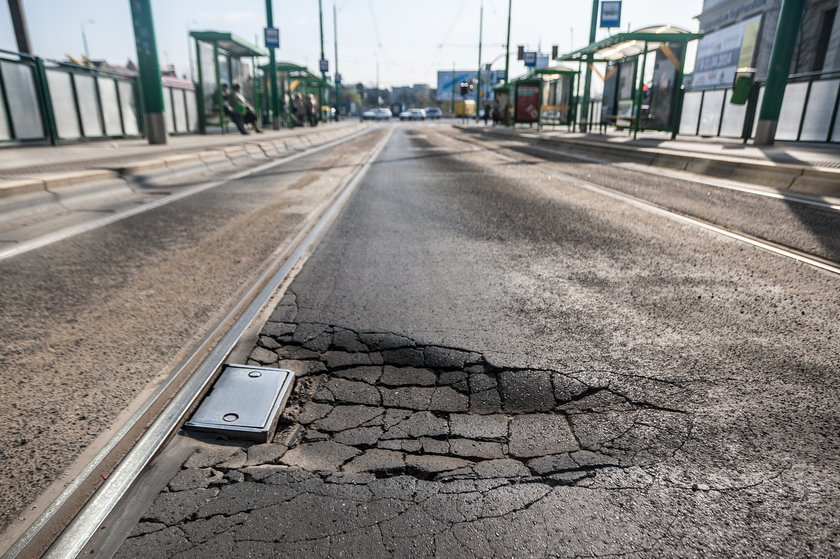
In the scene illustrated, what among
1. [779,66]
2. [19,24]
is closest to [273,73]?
[19,24]

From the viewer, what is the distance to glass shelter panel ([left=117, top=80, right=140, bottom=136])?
1733 cm

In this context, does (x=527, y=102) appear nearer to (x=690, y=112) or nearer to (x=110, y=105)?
(x=690, y=112)

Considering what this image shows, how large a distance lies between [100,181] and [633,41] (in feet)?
58.5

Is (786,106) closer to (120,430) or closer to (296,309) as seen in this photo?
(296,309)

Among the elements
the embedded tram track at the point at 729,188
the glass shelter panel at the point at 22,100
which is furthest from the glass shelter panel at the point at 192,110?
the embedded tram track at the point at 729,188

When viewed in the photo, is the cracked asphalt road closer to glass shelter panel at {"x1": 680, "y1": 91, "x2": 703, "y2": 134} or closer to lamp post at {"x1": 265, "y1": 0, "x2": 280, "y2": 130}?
glass shelter panel at {"x1": 680, "y1": 91, "x2": 703, "y2": 134}

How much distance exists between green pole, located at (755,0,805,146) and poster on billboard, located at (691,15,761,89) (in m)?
12.4

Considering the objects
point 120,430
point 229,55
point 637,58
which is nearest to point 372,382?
point 120,430

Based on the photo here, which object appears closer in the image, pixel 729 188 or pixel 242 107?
pixel 729 188

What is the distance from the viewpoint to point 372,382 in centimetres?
273

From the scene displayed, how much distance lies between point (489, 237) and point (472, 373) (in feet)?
10.1

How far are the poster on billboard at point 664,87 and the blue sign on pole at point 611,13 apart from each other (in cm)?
908

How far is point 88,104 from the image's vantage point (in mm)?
15516

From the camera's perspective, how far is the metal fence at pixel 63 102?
42.0ft
